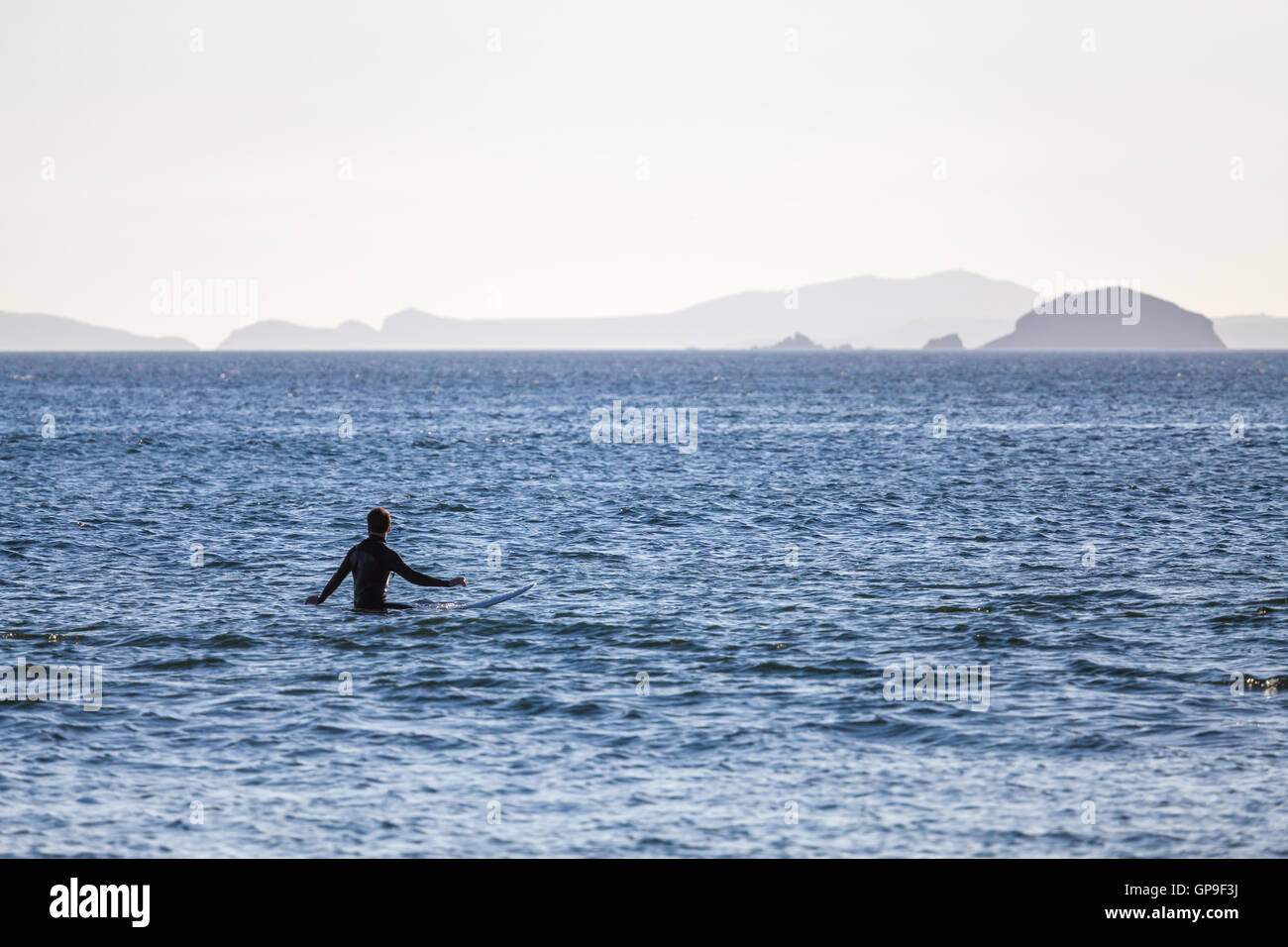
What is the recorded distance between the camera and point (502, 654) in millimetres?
20391

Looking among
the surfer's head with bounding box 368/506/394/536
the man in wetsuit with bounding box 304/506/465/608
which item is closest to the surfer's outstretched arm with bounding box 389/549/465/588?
the man in wetsuit with bounding box 304/506/465/608

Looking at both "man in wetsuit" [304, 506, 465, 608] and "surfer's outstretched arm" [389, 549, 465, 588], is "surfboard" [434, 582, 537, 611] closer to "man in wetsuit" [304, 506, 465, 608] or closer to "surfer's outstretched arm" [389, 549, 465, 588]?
"man in wetsuit" [304, 506, 465, 608]

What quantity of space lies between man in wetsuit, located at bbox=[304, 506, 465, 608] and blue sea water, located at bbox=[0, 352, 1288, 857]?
0.45m

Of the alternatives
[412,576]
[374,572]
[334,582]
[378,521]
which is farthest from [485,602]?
[378,521]

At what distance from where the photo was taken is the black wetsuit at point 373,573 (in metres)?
22.2

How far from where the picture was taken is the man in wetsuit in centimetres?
2197

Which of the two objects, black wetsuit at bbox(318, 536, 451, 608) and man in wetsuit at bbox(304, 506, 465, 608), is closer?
man in wetsuit at bbox(304, 506, 465, 608)

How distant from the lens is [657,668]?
64.0ft

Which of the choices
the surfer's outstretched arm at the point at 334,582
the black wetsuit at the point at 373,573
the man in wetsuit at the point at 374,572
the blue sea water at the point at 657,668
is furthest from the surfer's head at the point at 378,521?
the blue sea water at the point at 657,668

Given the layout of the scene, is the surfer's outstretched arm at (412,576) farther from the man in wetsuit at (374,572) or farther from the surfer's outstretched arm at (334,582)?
the surfer's outstretched arm at (334,582)

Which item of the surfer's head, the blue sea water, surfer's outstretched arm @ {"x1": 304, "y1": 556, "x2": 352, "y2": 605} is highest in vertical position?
the surfer's head

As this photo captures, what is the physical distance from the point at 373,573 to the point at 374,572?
0.10ft
